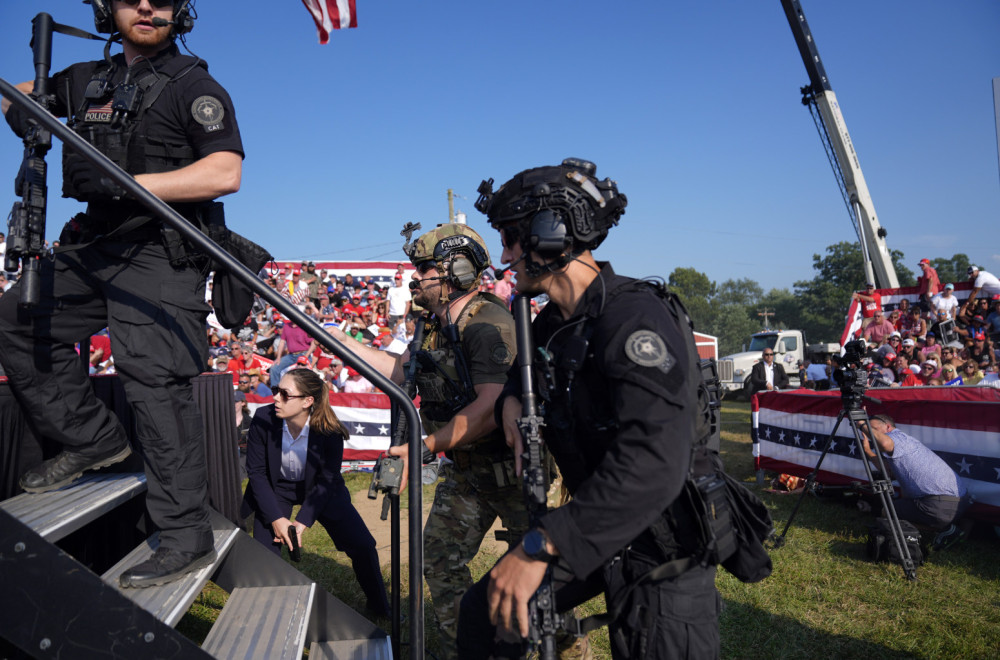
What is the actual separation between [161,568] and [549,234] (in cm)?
203

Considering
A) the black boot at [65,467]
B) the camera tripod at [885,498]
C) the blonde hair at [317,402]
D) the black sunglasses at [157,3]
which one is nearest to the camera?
the black sunglasses at [157,3]

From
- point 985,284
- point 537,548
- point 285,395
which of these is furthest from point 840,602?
point 985,284

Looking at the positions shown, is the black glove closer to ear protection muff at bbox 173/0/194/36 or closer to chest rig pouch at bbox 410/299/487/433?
ear protection muff at bbox 173/0/194/36

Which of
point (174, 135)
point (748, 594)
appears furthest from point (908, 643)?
point (174, 135)

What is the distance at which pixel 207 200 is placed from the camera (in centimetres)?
270

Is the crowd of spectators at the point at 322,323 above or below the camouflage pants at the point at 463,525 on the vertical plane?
above

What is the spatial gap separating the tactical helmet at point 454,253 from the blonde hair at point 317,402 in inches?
67.5

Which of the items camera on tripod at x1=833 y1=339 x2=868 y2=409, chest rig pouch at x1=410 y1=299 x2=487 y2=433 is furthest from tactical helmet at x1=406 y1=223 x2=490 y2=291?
camera on tripod at x1=833 y1=339 x2=868 y2=409

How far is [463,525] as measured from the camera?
3.67 m

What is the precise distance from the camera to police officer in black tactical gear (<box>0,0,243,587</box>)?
2.56m

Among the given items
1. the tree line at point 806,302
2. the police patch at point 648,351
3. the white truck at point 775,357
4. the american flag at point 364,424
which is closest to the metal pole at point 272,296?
the police patch at point 648,351

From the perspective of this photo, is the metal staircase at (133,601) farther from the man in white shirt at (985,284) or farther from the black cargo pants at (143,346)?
the man in white shirt at (985,284)

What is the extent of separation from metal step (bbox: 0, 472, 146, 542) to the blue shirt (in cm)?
678

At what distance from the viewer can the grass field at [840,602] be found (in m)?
4.38
